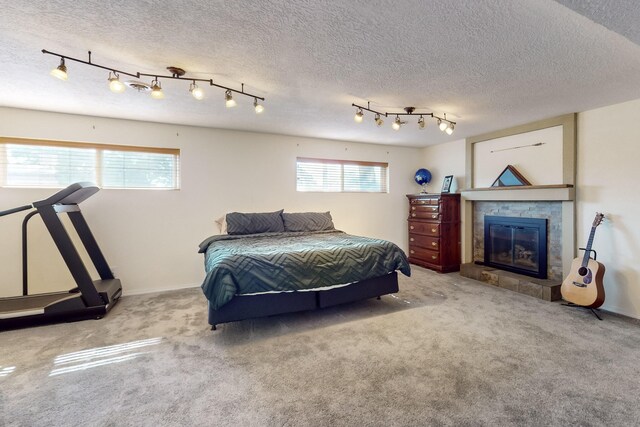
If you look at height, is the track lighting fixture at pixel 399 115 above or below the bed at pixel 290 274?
A: above

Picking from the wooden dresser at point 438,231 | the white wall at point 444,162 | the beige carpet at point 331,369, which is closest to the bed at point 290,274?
the beige carpet at point 331,369

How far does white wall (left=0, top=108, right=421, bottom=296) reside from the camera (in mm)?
3391

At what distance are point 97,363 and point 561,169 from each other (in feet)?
17.2

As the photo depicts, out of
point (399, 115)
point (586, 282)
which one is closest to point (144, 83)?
point (399, 115)

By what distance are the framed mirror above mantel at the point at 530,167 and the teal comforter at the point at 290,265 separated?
2.12m

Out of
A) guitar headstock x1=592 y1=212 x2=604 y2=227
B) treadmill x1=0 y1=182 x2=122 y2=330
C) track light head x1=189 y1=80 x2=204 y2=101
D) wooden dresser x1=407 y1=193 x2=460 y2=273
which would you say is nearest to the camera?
track light head x1=189 y1=80 x2=204 y2=101

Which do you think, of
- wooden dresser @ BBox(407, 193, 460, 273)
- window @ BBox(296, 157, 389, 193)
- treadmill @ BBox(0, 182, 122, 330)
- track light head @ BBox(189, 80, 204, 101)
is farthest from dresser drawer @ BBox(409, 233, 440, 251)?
treadmill @ BBox(0, 182, 122, 330)

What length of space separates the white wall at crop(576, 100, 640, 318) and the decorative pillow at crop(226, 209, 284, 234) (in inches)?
152

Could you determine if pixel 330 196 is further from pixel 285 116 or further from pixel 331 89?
pixel 331 89

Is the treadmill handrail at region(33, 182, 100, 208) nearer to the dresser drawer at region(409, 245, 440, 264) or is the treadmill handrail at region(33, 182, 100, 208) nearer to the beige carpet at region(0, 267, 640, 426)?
the beige carpet at region(0, 267, 640, 426)

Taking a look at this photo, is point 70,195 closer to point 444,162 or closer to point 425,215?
point 425,215

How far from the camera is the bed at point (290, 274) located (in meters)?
2.53

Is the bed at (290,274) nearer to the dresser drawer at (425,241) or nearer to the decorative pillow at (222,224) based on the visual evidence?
the decorative pillow at (222,224)

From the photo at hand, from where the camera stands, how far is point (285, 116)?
11.9ft
